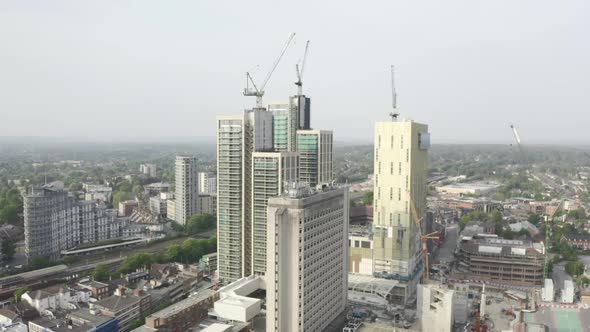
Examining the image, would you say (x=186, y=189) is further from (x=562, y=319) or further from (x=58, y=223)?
(x=562, y=319)

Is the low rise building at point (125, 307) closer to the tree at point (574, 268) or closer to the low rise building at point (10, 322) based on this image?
the low rise building at point (10, 322)

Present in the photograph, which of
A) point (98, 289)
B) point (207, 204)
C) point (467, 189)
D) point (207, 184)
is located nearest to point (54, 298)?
point (98, 289)

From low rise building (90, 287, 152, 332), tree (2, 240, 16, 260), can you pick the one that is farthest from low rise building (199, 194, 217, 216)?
low rise building (90, 287, 152, 332)

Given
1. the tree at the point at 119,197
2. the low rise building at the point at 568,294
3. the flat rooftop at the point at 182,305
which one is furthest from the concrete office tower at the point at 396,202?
the tree at the point at 119,197

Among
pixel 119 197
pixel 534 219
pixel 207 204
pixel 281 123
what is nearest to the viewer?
pixel 281 123

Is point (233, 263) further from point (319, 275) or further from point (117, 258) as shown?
point (117, 258)
